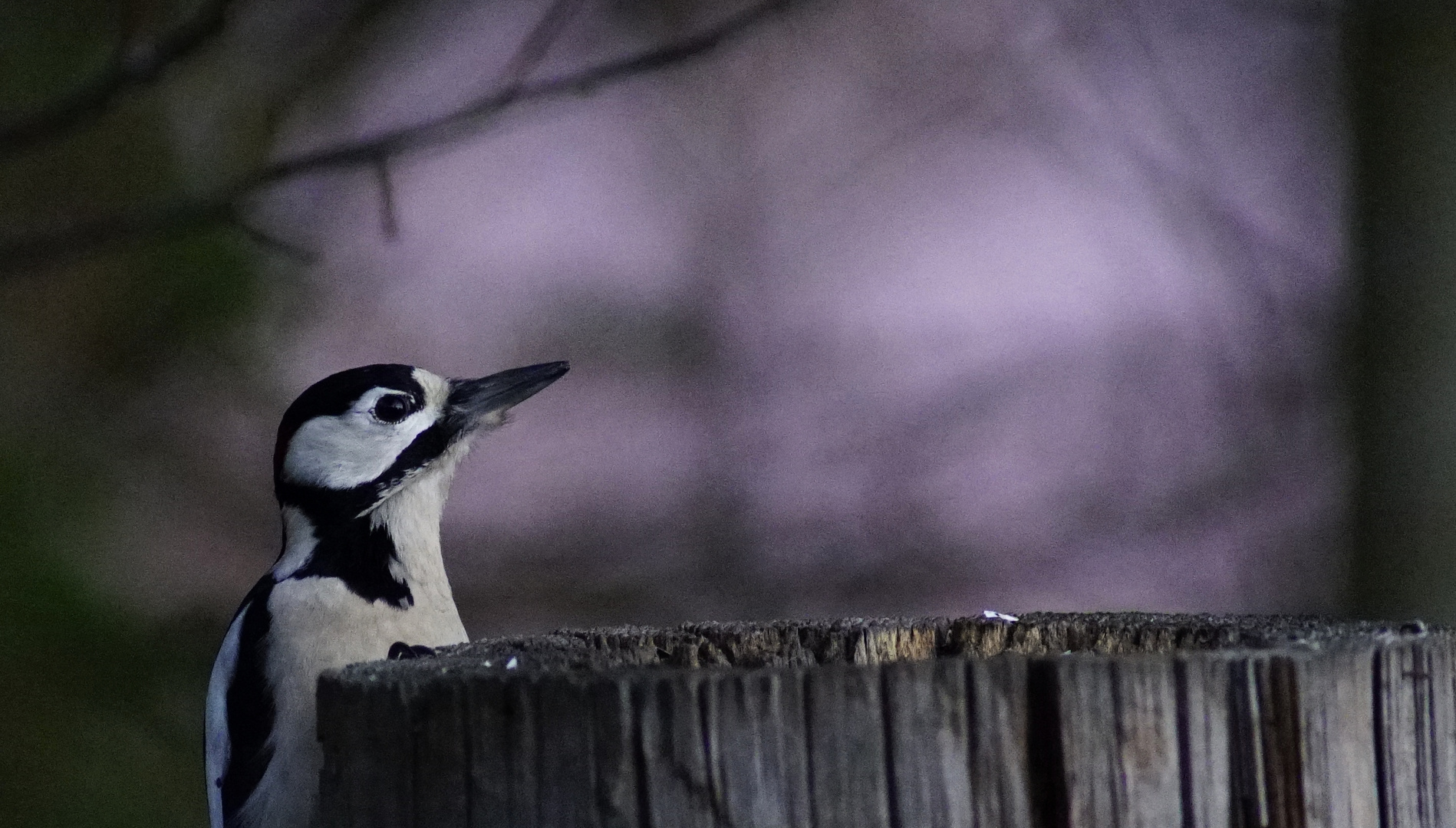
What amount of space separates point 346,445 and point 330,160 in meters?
0.64

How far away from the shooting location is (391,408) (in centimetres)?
257

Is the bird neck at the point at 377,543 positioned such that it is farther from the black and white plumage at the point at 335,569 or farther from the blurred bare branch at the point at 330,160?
the blurred bare branch at the point at 330,160

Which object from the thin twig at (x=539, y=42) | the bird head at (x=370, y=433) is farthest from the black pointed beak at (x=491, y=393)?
the thin twig at (x=539, y=42)

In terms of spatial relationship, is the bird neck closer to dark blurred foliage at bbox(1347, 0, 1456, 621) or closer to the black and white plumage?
the black and white plumage

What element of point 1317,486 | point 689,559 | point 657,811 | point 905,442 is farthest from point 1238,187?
point 657,811

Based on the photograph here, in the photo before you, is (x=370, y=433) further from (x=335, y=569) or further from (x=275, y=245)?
(x=275, y=245)

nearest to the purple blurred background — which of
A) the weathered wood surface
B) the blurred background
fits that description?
the blurred background

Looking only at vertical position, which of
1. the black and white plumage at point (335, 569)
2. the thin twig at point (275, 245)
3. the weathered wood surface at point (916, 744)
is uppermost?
the thin twig at point (275, 245)

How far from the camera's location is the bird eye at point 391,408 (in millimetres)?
2566

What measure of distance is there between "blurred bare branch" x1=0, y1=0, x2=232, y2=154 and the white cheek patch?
73 centimetres

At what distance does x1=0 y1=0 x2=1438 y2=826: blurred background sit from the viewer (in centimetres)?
333

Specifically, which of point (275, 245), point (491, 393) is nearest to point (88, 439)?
point (275, 245)

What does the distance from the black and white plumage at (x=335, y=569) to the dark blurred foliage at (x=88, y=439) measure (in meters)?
0.90

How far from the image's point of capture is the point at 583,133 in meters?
3.97
